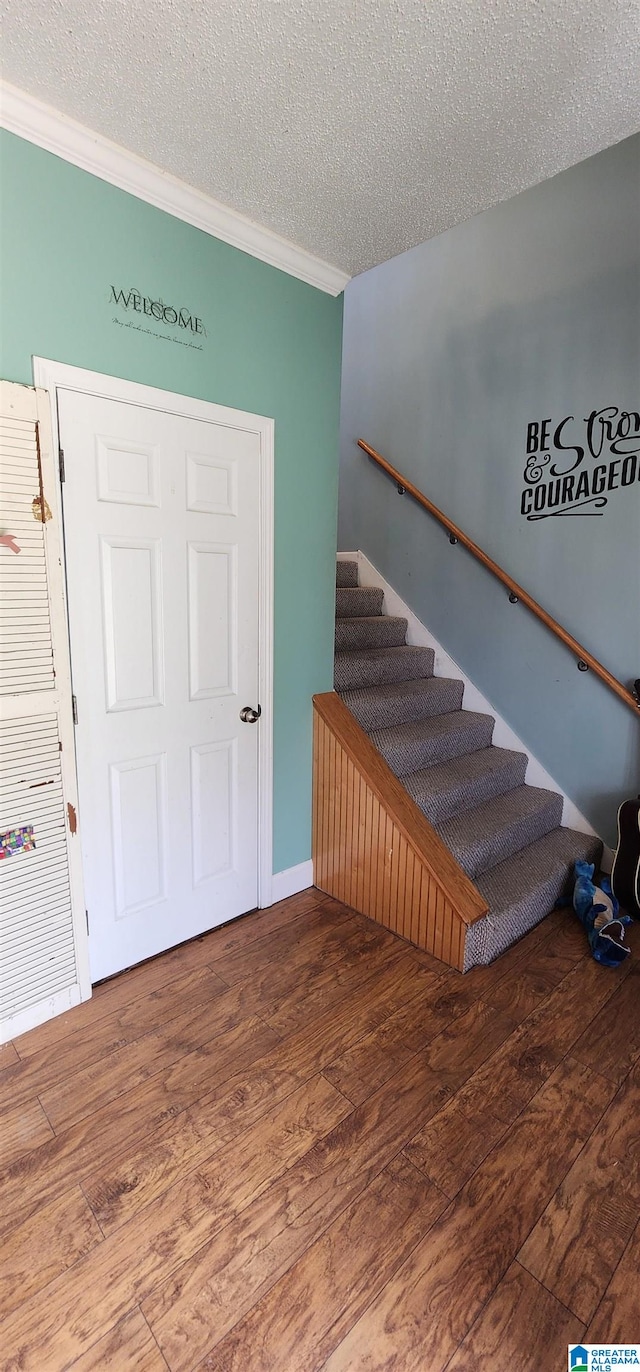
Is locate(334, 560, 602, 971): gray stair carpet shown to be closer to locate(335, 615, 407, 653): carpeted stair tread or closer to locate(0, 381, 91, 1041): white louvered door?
locate(335, 615, 407, 653): carpeted stair tread

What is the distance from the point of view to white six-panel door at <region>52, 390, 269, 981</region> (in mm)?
1754

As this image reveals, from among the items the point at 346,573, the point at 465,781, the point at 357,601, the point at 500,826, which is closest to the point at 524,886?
the point at 500,826

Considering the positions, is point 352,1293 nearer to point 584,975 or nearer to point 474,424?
point 584,975

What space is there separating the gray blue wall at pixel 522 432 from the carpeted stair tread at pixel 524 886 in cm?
24

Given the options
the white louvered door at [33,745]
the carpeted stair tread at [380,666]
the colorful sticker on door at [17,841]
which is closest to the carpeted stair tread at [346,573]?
the carpeted stair tread at [380,666]

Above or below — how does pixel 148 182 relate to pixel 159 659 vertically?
above

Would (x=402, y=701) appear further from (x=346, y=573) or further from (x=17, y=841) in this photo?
(x=17, y=841)

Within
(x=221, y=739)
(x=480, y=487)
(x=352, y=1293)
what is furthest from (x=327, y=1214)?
(x=480, y=487)

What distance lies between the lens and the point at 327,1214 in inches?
50.3

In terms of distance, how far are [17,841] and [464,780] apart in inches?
72.3

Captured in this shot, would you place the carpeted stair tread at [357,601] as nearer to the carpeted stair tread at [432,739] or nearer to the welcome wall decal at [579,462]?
the carpeted stair tread at [432,739]

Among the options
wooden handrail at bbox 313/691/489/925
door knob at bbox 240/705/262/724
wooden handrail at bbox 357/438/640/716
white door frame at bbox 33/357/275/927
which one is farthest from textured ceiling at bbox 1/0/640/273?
wooden handrail at bbox 313/691/489/925

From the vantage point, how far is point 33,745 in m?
1.66

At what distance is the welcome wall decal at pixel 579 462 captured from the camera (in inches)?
100
